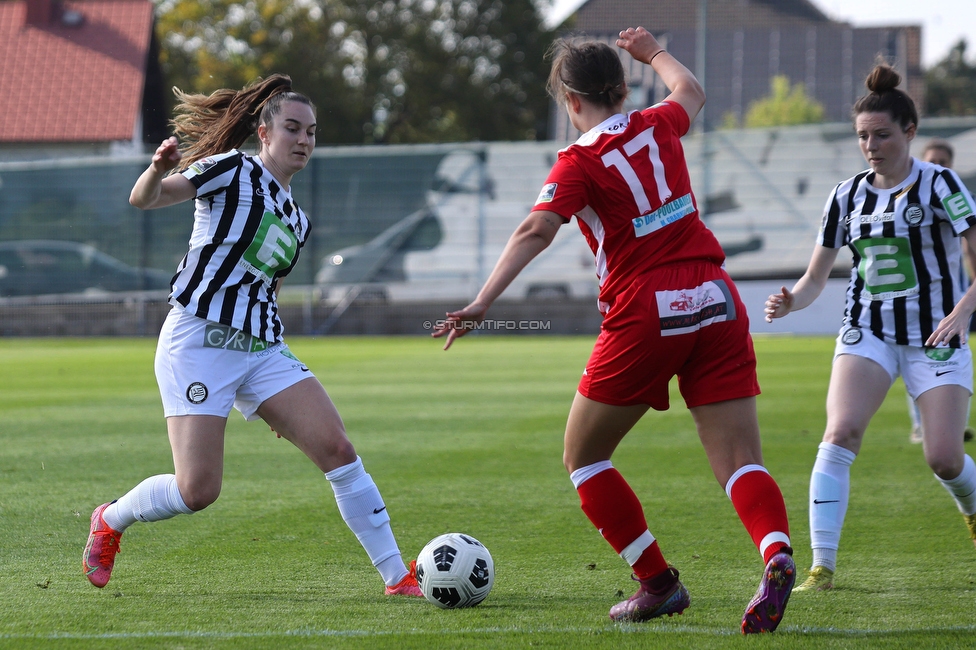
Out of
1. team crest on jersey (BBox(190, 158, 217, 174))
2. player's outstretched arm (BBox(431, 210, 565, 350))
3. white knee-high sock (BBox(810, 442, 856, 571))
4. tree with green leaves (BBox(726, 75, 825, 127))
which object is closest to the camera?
player's outstretched arm (BBox(431, 210, 565, 350))

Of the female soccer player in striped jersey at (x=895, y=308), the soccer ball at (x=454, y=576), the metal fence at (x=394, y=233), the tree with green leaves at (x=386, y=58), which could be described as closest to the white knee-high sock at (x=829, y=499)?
the female soccer player in striped jersey at (x=895, y=308)

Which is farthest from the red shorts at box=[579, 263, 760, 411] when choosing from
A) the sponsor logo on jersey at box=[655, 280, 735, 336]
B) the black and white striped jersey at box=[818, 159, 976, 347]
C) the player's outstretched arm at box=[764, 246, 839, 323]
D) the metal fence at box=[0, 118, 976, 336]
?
the metal fence at box=[0, 118, 976, 336]

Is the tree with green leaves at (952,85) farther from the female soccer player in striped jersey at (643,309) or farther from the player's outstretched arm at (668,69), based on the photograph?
the female soccer player in striped jersey at (643,309)

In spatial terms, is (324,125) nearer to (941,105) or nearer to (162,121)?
(162,121)

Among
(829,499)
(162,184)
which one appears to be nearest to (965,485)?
(829,499)

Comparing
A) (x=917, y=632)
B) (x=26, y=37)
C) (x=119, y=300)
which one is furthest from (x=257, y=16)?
(x=917, y=632)

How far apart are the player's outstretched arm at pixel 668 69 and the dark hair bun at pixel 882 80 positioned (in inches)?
34.7

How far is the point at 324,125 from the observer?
40906 mm

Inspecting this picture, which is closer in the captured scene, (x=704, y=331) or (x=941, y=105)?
(x=704, y=331)

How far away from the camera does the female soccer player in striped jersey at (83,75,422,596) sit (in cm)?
411

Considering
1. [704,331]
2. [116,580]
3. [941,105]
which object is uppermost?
[704,331]

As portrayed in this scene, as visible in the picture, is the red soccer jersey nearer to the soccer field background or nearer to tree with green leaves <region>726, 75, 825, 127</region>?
the soccer field background

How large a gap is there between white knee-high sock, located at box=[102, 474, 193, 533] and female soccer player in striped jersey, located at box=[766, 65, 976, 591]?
253cm

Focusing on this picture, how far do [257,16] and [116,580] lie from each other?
40118 millimetres
